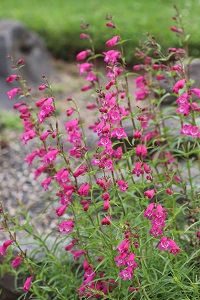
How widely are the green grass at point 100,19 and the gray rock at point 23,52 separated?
69cm

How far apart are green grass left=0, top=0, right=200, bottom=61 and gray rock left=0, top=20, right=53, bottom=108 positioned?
0.69m

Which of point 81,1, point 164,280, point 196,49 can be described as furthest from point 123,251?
point 81,1

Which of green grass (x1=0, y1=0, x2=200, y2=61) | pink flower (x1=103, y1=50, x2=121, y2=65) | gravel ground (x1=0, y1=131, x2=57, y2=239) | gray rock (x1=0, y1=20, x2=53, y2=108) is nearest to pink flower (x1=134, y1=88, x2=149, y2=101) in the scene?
Answer: pink flower (x1=103, y1=50, x2=121, y2=65)

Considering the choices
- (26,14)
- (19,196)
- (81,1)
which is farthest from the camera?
(81,1)

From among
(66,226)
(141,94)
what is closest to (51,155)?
(66,226)

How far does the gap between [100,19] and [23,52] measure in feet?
5.20

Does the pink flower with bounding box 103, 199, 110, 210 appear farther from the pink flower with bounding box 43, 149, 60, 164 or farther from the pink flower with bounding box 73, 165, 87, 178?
the pink flower with bounding box 43, 149, 60, 164

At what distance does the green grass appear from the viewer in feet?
31.9

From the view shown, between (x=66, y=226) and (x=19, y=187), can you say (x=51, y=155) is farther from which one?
(x=19, y=187)

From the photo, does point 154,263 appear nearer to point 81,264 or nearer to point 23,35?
point 81,264

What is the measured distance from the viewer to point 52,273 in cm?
404

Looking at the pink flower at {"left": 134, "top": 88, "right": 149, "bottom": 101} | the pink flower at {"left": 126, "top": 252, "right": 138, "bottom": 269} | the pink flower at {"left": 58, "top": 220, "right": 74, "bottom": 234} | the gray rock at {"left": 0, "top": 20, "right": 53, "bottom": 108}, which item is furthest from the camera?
the gray rock at {"left": 0, "top": 20, "right": 53, "bottom": 108}

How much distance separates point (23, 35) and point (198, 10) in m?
2.93

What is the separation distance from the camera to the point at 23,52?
31.6 ft
